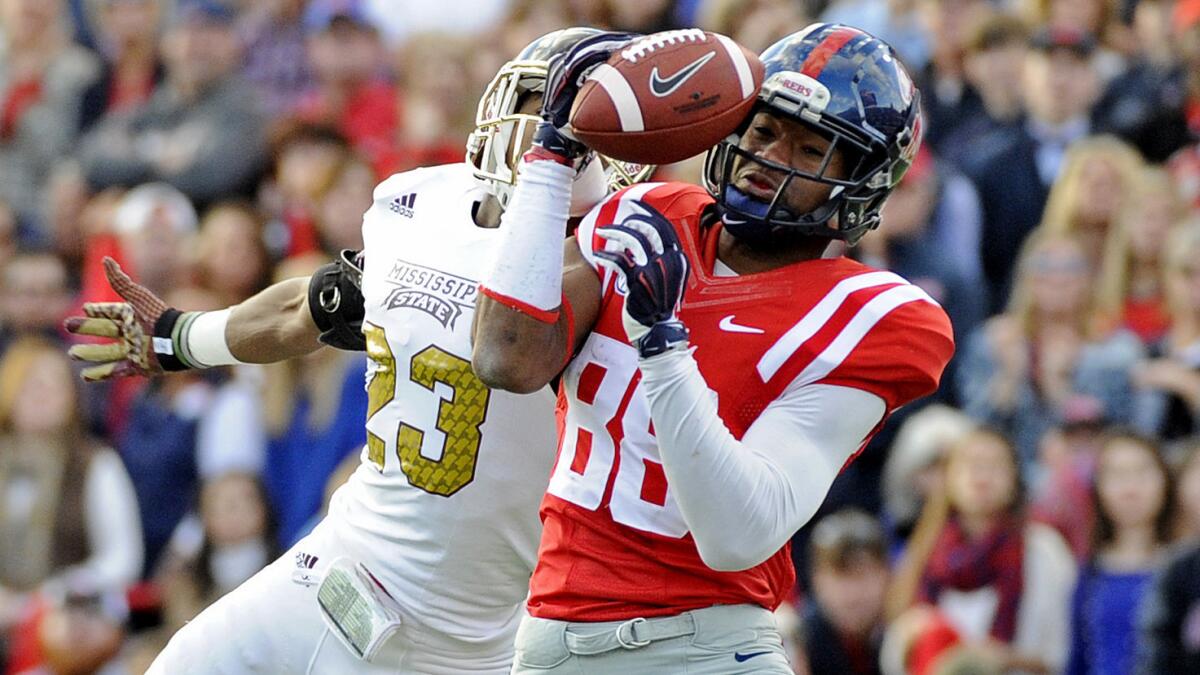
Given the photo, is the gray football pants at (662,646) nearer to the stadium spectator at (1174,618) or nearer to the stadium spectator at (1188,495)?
the stadium spectator at (1174,618)

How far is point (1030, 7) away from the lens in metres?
8.77

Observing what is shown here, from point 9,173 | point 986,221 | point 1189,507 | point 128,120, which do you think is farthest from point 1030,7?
point 9,173

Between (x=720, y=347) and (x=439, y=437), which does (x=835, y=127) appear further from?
(x=439, y=437)

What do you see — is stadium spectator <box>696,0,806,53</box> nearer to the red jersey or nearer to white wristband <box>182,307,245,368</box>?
white wristband <box>182,307,245,368</box>

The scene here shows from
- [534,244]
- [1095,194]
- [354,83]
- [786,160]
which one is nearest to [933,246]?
[1095,194]

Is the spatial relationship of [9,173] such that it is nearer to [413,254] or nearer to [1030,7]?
[1030,7]

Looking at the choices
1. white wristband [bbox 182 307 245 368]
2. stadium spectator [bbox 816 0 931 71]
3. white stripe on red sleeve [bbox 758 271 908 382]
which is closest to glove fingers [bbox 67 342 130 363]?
white wristband [bbox 182 307 245 368]

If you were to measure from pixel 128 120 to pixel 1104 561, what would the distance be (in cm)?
521

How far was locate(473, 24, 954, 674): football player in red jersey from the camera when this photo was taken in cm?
349

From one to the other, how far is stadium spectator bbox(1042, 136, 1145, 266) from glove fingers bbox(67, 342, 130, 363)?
396cm

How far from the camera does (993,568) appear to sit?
6.68m

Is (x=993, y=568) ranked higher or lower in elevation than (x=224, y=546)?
higher

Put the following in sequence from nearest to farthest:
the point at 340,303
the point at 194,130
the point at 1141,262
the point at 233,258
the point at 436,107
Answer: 1. the point at 340,303
2. the point at 1141,262
3. the point at 233,258
4. the point at 436,107
5. the point at 194,130

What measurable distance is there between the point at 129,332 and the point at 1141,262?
3982 mm
